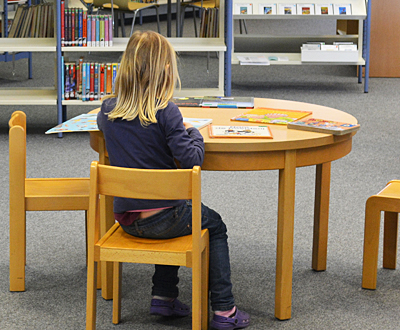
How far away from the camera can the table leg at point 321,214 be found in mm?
2262

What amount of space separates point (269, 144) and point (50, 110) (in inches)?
142

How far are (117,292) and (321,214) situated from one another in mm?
820

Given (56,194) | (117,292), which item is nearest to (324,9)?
(56,194)

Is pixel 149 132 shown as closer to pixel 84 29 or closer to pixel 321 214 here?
pixel 321 214

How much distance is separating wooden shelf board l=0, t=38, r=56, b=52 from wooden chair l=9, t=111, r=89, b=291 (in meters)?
2.14

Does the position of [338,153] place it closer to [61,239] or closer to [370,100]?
[61,239]

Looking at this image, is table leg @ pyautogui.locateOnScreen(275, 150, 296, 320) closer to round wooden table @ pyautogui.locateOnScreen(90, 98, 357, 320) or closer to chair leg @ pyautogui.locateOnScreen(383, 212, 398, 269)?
round wooden table @ pyautogui.locateOnScreen(90, 98, 357, 320)

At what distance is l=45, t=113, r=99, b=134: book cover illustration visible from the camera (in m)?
1.88

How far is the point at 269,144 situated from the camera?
180cm

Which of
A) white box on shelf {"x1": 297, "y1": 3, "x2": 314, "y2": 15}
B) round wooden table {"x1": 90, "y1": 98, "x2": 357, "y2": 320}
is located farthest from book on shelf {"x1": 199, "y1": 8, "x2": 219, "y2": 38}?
round wooden table {"x1": 90, "y1": 98, "x2": 357, "y2": 320}

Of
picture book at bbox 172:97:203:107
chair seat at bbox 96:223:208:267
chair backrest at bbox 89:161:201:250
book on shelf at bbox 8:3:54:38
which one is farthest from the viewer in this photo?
book on shelf at bbox 8:3:54:38

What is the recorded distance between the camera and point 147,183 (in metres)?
1.57

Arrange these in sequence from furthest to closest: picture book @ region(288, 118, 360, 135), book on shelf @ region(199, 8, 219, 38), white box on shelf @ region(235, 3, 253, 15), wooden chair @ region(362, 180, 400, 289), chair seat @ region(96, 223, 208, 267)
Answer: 1. white box on shelf @ region(235, 3, 253, 15)
2. book on shelf @ region(199, 8, 219, 38)
3. wooden chair @ region(362, 180, 400, 289)
4. picture book @ region(288, 118, 360, 135)
5. chair seat @ region(96, 223, 208, 267)

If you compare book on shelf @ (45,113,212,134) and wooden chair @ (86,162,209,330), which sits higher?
book on shelf @ (45,113,212,134)
